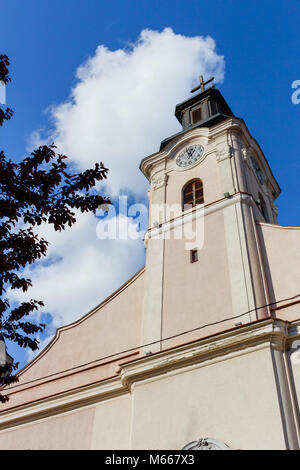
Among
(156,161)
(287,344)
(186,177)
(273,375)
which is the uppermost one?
(156,161)

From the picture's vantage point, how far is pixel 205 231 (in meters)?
16.6

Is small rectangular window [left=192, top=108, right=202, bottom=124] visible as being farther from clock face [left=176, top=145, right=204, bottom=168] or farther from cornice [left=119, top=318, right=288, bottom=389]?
cornice [left=119, top=318, right=288, bottom=389]

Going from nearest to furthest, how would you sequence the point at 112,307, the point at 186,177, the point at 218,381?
the point at 218,381 → the point at 112,307 → the point at 186,177

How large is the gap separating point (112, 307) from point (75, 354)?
1949 millimetres

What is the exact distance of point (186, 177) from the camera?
64.4ft

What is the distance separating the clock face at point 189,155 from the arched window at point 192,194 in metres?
1.12

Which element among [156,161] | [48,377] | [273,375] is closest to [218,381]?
[273,375]

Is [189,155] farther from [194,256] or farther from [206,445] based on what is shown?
[206,445]

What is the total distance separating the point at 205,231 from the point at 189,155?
4.90 m

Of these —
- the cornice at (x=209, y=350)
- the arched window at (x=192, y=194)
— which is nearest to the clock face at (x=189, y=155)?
the arched window at (x=192, y=194)

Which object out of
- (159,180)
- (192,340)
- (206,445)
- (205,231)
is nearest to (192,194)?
(159,180)

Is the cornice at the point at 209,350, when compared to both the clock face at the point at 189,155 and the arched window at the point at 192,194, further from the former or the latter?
the clock face at the point at 189,155

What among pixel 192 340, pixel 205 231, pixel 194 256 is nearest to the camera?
pixel 192 340
